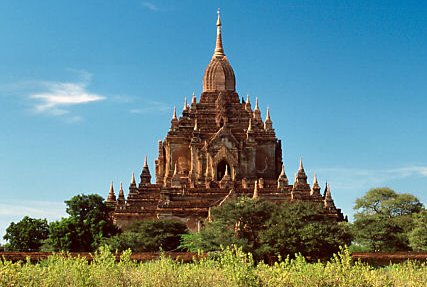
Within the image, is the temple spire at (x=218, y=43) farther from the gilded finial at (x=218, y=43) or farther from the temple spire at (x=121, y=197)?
the temple spire at (x=121, y=197)

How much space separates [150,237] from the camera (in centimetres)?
4134

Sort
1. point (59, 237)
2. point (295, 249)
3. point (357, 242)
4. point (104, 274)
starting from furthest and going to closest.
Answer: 1. point (357, 242)
2. point (59, 237)
3. point (295, 249)
4. point (104, 274)

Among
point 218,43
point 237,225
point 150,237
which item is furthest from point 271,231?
point 218,43

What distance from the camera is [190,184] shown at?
51.1 meters

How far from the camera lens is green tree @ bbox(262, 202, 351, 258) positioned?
36.4 m

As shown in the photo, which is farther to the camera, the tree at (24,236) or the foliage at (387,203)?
the foliage at (387,203)

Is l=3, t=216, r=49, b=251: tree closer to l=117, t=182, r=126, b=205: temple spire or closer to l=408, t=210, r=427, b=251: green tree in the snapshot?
l=117, t=182, r=126, b=205: temple spire

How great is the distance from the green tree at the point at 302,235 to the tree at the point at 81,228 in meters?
10.6

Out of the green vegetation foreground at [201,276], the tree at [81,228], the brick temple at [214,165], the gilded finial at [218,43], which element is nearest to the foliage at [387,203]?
the brick temple at [214,165]

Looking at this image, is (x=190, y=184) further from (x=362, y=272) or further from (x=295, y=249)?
(x=362, y=272)

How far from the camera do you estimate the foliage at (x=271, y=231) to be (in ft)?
119

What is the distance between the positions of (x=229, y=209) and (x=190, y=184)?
12.1m

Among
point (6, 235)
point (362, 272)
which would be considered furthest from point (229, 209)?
point (362, 272)

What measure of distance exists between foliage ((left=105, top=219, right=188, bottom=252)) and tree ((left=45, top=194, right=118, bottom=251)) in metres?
1.60
